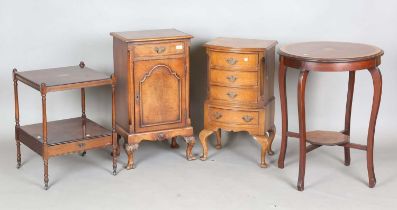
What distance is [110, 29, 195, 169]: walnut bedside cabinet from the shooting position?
17.4ft

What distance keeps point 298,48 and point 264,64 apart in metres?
0.33

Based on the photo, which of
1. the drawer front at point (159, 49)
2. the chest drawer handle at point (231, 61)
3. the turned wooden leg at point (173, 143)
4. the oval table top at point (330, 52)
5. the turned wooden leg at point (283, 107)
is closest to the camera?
the oval table top at point (330, 52)

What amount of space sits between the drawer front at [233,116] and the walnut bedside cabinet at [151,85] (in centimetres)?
21

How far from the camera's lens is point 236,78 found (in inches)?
214

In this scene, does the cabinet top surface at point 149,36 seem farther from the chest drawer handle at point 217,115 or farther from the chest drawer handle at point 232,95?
the chest drawer handle at point 217,115

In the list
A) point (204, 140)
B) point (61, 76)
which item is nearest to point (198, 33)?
point (204, 140)

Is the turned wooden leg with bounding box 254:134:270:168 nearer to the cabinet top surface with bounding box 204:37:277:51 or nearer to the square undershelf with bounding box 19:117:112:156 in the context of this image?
the cabinet top surface with bounding box 204:37:277:51

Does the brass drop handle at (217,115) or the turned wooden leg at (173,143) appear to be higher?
the brass drop handle at (217,115)

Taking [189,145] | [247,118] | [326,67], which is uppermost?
[326,67]

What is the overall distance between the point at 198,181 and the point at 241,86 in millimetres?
764

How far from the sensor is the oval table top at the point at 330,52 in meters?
4.80

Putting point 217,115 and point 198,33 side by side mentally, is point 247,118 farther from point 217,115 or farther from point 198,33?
point 198,33

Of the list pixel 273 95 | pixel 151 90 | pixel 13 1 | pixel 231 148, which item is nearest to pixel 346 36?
pixel 273 95

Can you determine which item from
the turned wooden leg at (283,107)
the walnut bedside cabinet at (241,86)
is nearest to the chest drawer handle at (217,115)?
the walnut bedside cabinet at (241,86)
